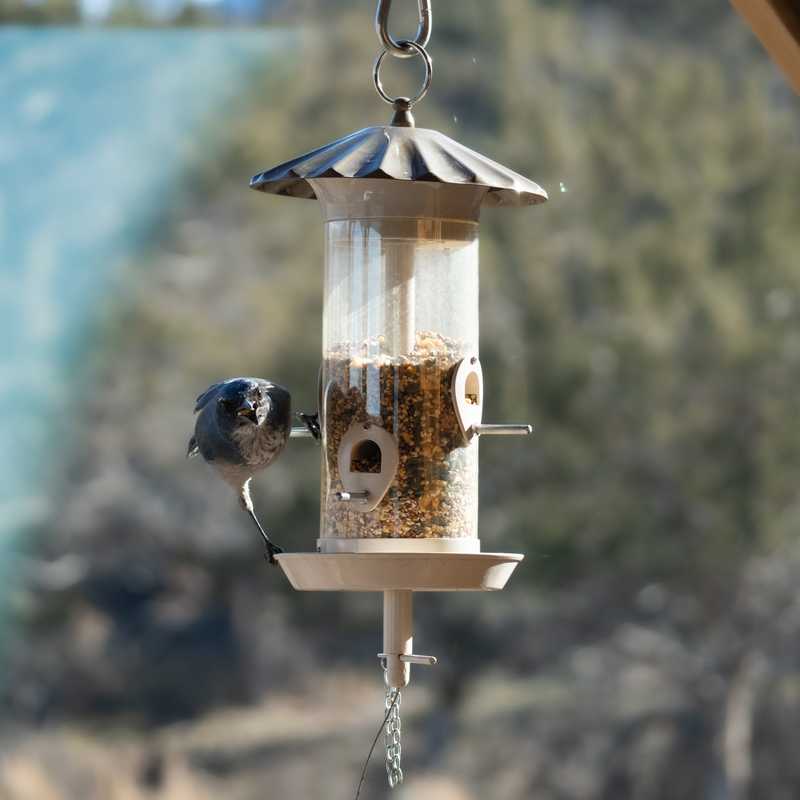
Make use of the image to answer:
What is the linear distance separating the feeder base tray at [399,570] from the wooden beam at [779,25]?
796 millimetres

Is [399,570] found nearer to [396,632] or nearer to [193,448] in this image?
[396,632]

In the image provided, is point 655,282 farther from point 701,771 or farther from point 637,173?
point 701,771

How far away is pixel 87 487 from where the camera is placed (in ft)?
23.8

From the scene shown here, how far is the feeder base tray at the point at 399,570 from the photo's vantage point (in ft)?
6.63

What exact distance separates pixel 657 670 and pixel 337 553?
17.4 ft

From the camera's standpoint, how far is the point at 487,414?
6.71 metres

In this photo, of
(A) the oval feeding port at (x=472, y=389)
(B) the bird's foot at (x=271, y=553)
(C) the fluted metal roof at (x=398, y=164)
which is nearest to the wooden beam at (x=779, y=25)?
(C) the fluted metal roof at (x=398, y=164)

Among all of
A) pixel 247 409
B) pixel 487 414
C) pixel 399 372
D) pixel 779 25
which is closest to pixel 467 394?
Result: pixel 399 372

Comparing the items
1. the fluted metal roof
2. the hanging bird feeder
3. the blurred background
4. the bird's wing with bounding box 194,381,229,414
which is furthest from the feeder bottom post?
the blurred background

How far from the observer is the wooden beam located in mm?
1502

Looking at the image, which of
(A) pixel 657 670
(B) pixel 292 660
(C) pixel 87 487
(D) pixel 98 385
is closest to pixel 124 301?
(D) pixel 98 385

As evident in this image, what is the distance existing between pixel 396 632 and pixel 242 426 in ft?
1.23

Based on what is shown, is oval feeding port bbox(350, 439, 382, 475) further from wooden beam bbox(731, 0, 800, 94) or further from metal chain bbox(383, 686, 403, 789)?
wooden beam bbox(731, 0, 800, 94)

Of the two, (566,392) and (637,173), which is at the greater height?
(637,173)
